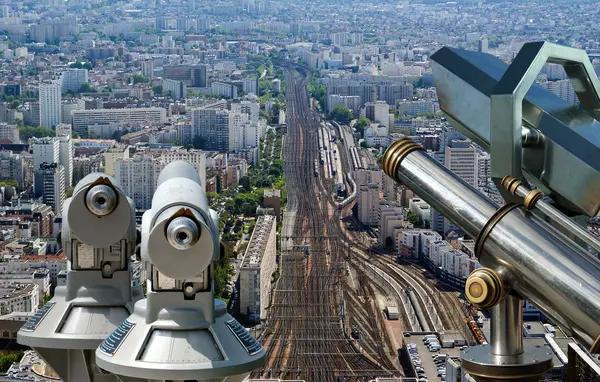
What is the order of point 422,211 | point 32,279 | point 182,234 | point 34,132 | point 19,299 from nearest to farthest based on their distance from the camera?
point 182,234
point 19,299
point 32,279
point 422,211
point 34,132

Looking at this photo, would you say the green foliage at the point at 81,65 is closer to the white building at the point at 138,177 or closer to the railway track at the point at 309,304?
the railway track at the point at 309,304

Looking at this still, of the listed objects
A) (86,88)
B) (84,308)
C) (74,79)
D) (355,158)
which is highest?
(84,308)

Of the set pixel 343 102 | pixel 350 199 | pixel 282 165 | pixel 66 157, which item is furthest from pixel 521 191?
pixel 343 102

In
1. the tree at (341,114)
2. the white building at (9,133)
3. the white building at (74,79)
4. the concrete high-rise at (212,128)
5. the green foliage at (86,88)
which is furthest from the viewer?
the white building at (74,79)

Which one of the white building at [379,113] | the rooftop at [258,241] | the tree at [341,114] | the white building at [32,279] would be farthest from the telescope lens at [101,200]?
the tree at [341,114]

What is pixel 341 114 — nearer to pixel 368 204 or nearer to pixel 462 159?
pixel 462 159

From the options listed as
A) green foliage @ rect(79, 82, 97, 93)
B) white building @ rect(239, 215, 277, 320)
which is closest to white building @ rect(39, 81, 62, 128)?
green foliage @ rect(79, 82, 97, 93)

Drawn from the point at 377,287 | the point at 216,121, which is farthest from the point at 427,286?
the point at 216,121
